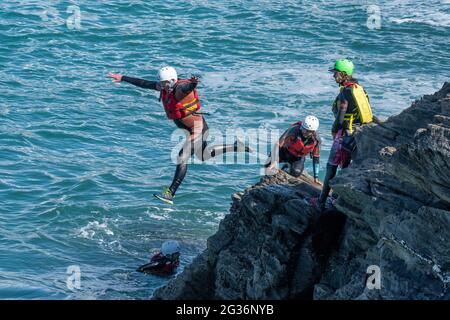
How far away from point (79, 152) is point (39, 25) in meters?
16.2

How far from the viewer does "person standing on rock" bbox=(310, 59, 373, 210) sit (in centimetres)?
1727

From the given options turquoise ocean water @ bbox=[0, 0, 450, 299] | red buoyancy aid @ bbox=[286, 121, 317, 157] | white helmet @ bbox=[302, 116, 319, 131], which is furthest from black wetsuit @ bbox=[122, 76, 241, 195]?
turquoise ocean water @ bbox=[0, 0, 450, 299]

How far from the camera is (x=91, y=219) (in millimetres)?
26859

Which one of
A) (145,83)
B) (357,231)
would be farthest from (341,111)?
(145,83)

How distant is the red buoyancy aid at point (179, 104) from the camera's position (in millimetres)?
19344

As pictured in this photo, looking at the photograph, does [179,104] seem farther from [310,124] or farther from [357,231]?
[357,231]

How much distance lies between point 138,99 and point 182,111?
17179 millimetres

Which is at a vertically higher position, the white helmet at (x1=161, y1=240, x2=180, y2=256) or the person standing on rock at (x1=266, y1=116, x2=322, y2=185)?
the person standing on rock at (x1=266, y1=116, x2=322, y2=185)

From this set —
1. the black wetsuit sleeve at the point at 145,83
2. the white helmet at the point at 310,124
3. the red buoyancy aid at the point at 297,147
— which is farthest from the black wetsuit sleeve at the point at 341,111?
the black wetsuit sleeve at the point at 145,83

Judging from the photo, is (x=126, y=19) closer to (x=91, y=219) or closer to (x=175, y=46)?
(x=175, y=46)

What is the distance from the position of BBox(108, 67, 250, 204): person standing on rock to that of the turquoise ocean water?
14.0 feet

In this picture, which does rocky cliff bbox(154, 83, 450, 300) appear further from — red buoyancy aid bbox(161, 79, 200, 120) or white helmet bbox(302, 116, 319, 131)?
red buoyancy aid bbox(161, 79, 200, 120)

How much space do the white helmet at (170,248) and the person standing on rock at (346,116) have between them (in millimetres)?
7061
